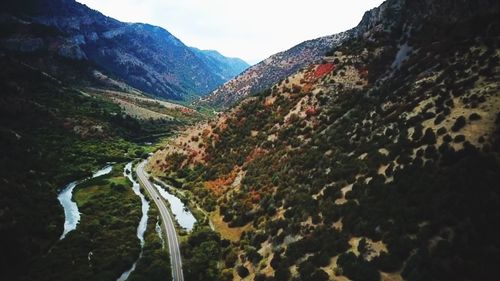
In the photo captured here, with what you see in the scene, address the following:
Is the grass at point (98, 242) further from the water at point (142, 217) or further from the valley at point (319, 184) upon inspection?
the water at point (142, 217)

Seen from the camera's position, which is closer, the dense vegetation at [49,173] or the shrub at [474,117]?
the shrub at [474,117]

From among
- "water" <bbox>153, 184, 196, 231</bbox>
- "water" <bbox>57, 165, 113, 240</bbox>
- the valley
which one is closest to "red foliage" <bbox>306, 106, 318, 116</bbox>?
the valley

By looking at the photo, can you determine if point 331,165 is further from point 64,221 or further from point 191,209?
point 64,221

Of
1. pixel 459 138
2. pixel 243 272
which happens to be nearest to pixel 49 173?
pixel 243 272

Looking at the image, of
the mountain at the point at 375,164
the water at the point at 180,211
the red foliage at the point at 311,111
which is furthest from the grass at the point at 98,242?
the red foliage at the point at 311,111

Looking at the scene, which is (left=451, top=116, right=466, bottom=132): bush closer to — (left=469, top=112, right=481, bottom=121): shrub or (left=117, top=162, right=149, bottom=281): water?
(left=469, top=112, right=481, bottom=121): shrub

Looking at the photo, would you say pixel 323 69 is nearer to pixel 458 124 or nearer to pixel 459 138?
pixel 458 124
